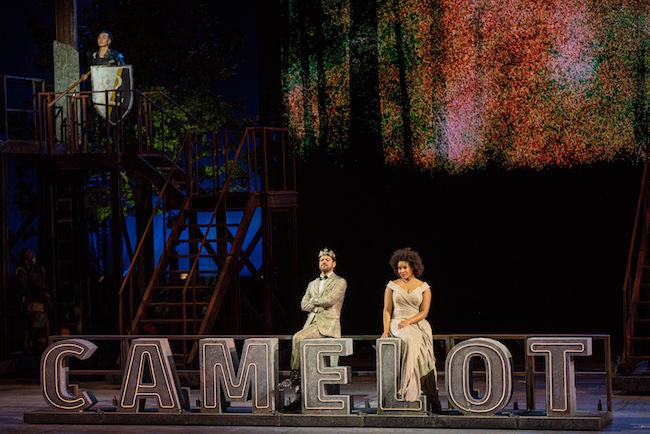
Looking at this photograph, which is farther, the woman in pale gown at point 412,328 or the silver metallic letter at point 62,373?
the silver metallic letter at point 62,373

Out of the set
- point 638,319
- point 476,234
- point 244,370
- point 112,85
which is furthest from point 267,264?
point 244,370

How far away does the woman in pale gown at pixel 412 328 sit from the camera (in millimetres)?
12414

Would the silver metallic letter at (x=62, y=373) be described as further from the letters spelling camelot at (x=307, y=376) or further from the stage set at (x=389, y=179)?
the stage set at (x=389, y=179)

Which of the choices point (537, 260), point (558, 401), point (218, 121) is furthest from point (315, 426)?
point (218, 121)

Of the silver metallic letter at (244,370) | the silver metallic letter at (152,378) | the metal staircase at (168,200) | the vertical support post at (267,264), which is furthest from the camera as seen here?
the vertical support post at (267,264)

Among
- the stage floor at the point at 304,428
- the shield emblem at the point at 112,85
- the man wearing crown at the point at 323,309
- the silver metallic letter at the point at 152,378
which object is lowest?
the stage floor at the point at 304,428

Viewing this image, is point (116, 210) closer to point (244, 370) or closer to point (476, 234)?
point (476, 234)

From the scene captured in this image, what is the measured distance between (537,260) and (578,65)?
3092 millimetres

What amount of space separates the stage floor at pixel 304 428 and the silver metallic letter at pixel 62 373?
25 cm

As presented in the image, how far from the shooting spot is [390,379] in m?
12.3

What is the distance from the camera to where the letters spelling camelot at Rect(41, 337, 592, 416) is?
1188 centimetres

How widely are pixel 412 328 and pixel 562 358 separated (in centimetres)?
154

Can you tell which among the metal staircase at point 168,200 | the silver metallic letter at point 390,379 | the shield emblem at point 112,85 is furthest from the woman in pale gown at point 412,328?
the shield emblem at point 112,85

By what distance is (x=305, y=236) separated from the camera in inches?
842
